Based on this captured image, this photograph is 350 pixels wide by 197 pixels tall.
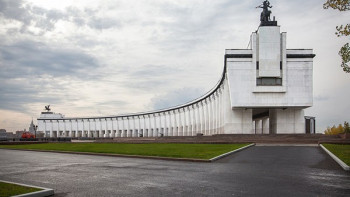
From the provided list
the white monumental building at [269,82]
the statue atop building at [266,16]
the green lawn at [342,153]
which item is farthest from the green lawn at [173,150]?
the statue atop building at [266,16]

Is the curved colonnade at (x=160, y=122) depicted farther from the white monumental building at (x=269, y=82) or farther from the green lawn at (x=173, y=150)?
the green lawn at (x=173, y=150)

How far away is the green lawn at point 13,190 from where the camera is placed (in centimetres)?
808

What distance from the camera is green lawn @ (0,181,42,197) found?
808 centimetres

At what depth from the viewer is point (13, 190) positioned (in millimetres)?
8469

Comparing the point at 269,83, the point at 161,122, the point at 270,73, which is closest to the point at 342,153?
the point at 270,73

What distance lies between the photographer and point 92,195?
27.8 feet

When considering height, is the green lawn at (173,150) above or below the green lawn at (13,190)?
below

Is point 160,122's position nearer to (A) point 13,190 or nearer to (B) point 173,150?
(B) point 173,150

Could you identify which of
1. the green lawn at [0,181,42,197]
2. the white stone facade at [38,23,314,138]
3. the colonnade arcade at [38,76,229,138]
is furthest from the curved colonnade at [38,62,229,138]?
the green lawn at [0,181,42,197]

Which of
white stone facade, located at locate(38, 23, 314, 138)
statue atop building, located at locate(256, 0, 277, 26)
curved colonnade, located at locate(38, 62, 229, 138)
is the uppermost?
statue atop building, located at locate(256, 0, 277, 26)

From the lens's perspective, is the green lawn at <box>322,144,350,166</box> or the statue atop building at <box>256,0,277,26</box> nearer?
the green lawn at <box>322,144,350,166</box>

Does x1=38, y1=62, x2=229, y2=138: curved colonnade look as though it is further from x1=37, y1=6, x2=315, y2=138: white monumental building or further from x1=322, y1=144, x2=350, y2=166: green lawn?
x1=322, y1=144, x2=350, y2=166: green lawn

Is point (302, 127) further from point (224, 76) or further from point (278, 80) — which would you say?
point (224, 76)

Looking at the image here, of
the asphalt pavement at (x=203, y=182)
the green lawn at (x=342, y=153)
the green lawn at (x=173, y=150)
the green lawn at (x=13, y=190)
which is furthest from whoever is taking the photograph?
the green lawn at (x=173, y=150)
